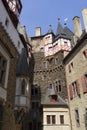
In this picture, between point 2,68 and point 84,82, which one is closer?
point 2,68

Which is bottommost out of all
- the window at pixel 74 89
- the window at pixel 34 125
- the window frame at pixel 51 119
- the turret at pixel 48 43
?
the window at pixel 34 125

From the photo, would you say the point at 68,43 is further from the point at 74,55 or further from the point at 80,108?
the point at 80,108

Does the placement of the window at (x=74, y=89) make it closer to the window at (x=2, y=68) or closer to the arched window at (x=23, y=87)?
the arched window at (x=23, y=87)

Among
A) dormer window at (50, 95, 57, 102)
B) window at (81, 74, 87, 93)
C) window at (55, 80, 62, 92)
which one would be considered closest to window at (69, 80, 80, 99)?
window at (81, 74, 87, 93)

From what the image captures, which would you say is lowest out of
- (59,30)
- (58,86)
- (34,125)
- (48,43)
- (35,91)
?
(34,125)

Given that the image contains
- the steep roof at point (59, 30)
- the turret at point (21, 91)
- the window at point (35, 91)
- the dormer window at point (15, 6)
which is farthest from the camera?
the steep roof at point (59, 30)

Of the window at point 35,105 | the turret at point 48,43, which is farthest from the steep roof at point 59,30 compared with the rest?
the window at point 35,105

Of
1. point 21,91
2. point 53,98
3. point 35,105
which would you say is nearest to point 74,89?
point 53,98

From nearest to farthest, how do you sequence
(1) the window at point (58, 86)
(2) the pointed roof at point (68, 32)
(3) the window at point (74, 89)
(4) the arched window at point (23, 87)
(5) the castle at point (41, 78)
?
(5) the castle at point (41, 78) < (4) the arched window at point (23, 87) < (3) the window at point (74, 89) < (1) the window at point (58, 86) < (2) the pointed roof at point (68, 32)

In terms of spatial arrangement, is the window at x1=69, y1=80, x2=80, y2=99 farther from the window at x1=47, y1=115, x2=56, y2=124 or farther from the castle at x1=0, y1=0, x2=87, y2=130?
the window at x1=47, y1=115, x2=56, y2=124

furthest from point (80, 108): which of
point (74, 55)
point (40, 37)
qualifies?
point (40, 37)

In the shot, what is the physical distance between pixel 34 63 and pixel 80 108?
1293cm

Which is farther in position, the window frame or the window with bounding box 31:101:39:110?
the window with bounding box 31:101:39:110

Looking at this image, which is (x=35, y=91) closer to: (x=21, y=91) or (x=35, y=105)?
(x=35, y=105)
